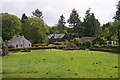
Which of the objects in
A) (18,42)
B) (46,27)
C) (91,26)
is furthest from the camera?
(91,26)

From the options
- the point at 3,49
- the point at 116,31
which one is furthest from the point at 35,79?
the point at 116,31

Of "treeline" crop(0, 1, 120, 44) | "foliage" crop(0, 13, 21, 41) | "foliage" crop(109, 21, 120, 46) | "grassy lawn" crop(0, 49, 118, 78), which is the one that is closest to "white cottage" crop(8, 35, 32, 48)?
"treeline" crop(0, 1, 120, 44)

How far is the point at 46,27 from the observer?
10619cm

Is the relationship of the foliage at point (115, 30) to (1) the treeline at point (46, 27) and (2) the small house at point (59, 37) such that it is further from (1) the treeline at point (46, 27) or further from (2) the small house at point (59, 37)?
(2) the small house at point (59, 37)

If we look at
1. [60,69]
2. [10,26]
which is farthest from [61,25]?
[60,69]

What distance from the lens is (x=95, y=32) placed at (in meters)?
133

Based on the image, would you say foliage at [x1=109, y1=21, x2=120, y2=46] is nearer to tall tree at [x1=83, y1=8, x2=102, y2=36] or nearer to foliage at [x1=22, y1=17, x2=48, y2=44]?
foliage at [x1=22, y1=17, x2=48, y2=44]

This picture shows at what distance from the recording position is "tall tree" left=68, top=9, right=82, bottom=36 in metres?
147

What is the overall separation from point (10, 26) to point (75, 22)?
52.9 m

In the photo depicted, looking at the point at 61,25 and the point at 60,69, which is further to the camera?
the point at 61,25

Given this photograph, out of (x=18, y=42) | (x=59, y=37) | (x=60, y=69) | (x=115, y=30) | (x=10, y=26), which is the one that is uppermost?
(x=10, y=26)

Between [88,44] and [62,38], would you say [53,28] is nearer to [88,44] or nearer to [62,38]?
[62,38]

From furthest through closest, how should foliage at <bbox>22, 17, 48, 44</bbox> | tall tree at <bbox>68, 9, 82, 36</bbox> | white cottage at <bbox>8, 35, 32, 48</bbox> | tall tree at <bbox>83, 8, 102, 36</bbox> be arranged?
tall tree at <bbox>68, 9, 82, 36</bbox>
tall tree at <bbox>83, 8, 102, 36</bbox>
foliage at <bbox>22, 17, 48, 44</bbox>
white cottage at <bbox>8, 35, 32, 48</bbox>

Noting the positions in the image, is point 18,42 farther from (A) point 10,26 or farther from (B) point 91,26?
(B) point 91,26
